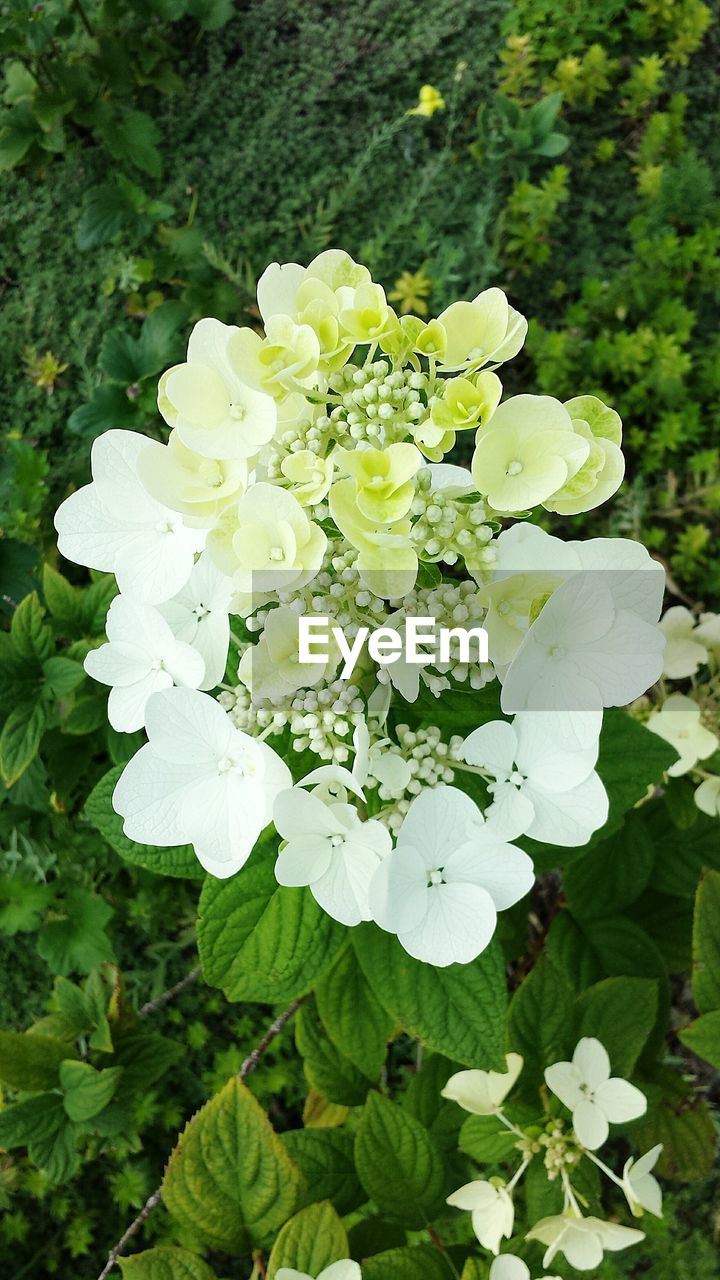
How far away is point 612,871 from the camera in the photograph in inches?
52.9

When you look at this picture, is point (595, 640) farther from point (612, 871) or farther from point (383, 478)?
point (612, 871)

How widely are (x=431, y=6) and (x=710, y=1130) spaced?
259 cm

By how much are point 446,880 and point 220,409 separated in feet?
1.51

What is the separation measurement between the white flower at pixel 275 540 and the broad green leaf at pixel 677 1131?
1.04 m

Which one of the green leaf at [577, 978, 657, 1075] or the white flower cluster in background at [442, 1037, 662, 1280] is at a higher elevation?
the white flower cluster in background at [442, 1037, 662, 1280]

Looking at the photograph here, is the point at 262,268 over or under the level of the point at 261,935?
over

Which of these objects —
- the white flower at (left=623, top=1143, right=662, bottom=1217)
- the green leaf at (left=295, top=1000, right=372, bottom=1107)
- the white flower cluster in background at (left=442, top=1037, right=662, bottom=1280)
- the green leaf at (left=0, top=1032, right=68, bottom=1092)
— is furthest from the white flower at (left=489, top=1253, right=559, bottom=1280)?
the green leaf at (left=0, top=1032, right=68, bottom=1092)

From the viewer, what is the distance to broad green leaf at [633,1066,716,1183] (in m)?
1.35

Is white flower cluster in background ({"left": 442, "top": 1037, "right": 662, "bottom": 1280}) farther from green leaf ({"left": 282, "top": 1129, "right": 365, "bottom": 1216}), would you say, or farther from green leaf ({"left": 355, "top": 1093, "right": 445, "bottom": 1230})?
green leaf ({"left": 282, "top": 1129, "right": 365, "bottom": 1216})

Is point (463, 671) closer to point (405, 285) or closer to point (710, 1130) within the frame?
point (710, 1130)

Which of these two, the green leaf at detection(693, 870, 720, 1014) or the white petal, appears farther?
the green leaf at detection(693, 870, 720, 1014)

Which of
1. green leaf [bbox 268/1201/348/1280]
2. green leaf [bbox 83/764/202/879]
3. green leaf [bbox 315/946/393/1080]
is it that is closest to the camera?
green leaf [bbox 268/1201/348/1280]

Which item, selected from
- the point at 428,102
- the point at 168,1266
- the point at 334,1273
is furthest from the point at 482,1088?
the point at 428,102

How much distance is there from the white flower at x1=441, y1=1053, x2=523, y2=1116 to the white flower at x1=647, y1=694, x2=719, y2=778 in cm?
45
